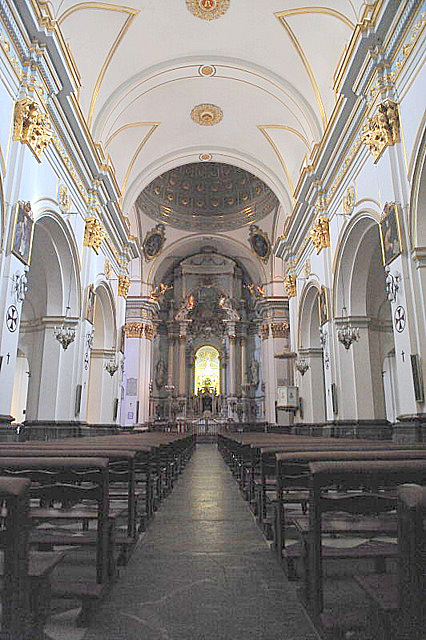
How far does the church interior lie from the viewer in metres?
2.18

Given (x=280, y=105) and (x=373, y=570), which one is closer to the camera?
(x=373, y=570)

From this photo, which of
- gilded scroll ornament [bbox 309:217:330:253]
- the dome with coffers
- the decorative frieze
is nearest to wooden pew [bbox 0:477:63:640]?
gilded scroll ornament [bbox 309:217:330:253]

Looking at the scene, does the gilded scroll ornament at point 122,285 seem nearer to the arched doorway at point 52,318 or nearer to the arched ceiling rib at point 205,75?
the arched ceiling rib at point 205,75

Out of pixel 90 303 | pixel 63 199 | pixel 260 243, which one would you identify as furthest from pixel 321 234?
pixel 260 243

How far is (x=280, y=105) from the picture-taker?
12.8 meters

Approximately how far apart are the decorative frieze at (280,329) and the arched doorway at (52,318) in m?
12.5

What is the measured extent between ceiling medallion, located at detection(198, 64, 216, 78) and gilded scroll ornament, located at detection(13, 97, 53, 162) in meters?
5.63

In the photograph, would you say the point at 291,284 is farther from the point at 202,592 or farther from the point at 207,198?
the point at 202,592

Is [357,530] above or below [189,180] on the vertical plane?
below

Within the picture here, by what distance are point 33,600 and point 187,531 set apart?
8.06 feet

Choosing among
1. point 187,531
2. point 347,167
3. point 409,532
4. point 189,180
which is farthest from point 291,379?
point 409,532

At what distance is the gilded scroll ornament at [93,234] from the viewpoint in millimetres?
11295

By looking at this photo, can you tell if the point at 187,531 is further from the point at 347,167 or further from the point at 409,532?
the point at 347,167

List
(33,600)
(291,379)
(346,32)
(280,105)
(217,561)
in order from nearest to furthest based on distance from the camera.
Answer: (33,600) → (217,561) → (346,32) → (280,105) → (291,379)
